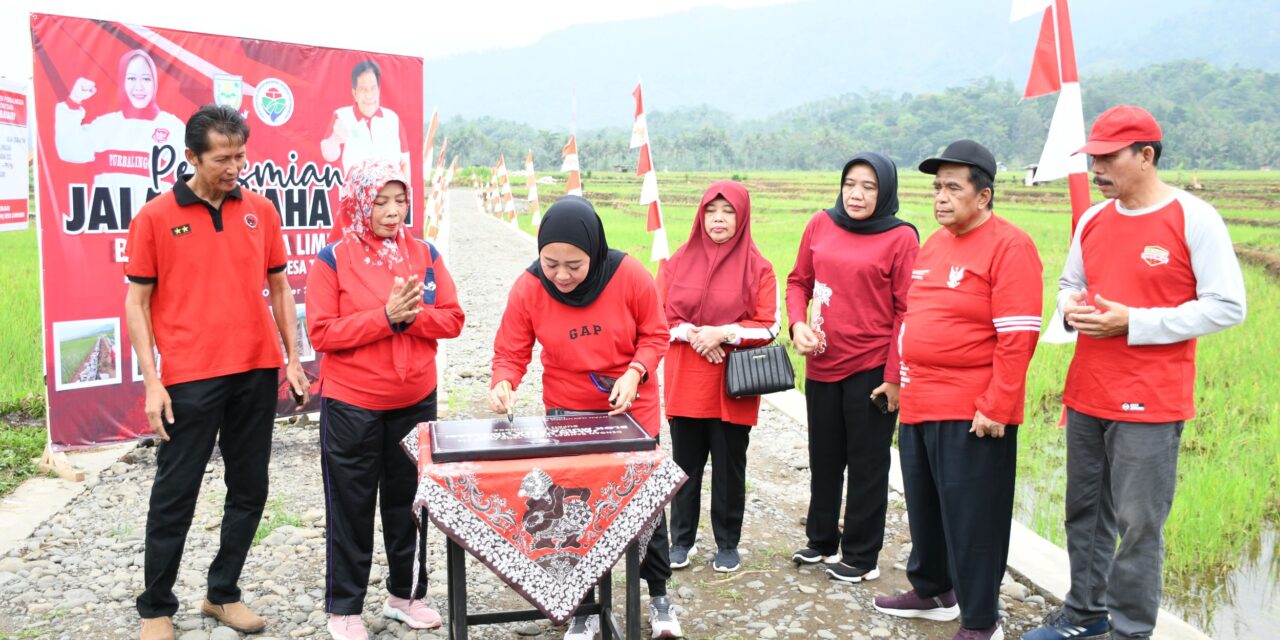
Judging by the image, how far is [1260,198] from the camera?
23547 mm

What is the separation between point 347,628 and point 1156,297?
2780mm

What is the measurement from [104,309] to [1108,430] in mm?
4694

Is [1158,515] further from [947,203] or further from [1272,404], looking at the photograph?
[1272,404]

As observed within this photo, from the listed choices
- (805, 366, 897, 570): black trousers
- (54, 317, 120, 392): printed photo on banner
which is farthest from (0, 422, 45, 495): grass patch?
(805, 366, 897, 570): black trousers

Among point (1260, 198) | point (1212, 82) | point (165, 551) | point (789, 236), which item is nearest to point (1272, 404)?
point (165, 551)

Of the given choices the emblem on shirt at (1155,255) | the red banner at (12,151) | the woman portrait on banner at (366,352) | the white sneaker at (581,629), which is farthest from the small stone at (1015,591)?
the red banner at (12,151)

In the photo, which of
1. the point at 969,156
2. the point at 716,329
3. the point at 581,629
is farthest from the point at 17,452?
the point at 969,156

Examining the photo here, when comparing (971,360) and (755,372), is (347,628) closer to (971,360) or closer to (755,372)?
(755,372)

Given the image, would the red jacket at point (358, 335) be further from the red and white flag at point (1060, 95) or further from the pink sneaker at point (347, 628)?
the red and white flag at point (1060, 95)

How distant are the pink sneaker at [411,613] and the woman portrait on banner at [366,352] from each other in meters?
0.17

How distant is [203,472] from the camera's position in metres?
3.16

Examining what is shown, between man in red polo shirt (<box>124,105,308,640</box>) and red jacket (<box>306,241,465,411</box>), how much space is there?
0.27 meters

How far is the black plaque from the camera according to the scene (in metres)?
2.51

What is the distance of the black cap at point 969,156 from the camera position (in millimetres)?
3037
